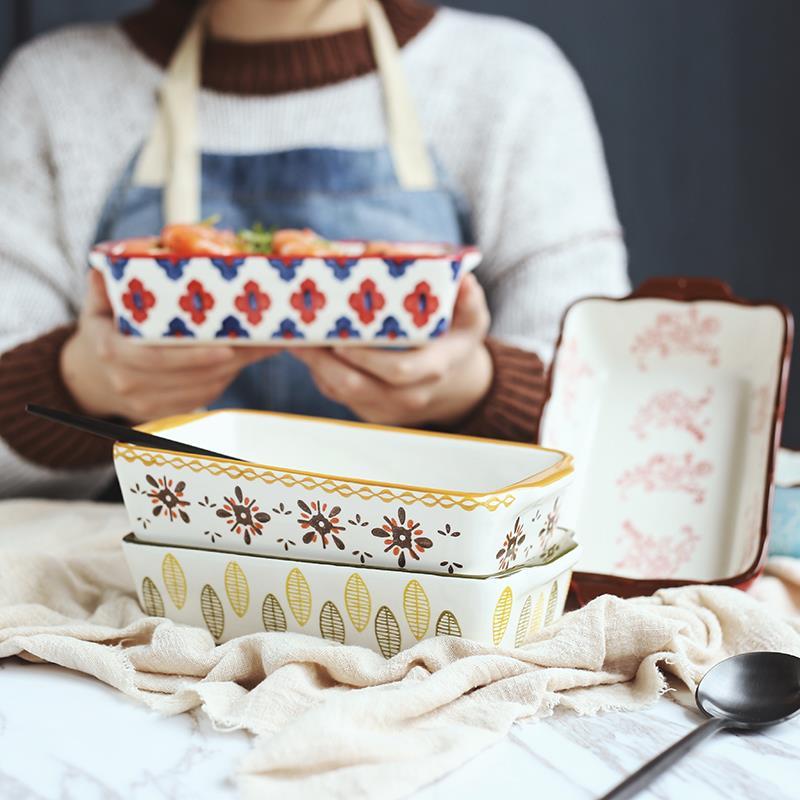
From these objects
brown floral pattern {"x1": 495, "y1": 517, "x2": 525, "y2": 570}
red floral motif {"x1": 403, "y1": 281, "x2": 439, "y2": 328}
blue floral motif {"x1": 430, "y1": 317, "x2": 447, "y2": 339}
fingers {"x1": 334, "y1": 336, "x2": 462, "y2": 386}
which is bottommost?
fingers {"x1": 334, "y1": 336, "x2": 462, "y2": 386}

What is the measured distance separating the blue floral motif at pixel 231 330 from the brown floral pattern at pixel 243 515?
0.88 ft

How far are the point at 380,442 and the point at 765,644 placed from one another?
0.79 feet

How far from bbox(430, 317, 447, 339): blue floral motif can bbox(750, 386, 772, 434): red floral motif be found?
0.81 ft

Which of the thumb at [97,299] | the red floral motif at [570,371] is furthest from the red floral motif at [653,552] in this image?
the thumb at [97,299]

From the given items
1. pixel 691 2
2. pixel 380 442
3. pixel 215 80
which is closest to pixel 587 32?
pixel 691 2

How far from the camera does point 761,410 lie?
0.81 m

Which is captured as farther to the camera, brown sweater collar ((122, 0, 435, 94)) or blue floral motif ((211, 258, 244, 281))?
brown sweater collar ((122, 0, 435, 94))

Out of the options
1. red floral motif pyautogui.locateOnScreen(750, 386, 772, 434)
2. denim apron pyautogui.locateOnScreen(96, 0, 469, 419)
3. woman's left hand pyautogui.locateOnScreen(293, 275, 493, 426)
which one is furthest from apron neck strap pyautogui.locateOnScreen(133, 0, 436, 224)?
red floral motif pyautogui.locateOnScreen(750, 386, 772, 434)

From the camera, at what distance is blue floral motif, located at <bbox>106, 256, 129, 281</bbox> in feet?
2.56

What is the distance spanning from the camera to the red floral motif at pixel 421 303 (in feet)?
2.62

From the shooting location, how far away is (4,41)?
58.0 inches

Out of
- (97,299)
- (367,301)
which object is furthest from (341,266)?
(97,299)

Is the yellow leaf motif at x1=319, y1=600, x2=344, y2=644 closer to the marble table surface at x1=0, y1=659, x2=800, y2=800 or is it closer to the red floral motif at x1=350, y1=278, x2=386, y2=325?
the marble table surface at x1=0, y1=659, x2=800, y2=800

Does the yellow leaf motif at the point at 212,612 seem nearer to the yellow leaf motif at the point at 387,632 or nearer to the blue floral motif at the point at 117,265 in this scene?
the yellow leaf motif at the point at 387,632
